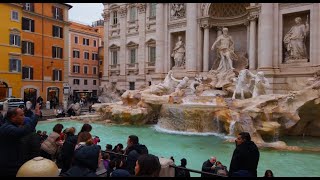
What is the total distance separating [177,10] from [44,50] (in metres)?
16.2

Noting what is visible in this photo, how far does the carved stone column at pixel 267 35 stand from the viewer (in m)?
20.9

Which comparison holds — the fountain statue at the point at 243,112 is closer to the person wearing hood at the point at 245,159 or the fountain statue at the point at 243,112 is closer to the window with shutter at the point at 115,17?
the person wearing hood at the point at 245,159

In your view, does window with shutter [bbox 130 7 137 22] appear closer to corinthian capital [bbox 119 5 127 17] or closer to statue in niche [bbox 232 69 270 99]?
corinthian capital [bbox 119 5 127 17]

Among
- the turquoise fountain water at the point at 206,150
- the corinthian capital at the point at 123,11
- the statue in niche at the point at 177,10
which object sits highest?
the corinthian capital at the point at 123,11

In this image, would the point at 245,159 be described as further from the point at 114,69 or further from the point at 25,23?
the point at 25,23

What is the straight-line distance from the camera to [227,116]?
1520cm

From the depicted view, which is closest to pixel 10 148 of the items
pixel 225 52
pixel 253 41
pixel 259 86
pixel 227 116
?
pixel 227 116

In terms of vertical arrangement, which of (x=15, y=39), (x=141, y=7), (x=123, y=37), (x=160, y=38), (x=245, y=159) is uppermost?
(x=141, y=7)

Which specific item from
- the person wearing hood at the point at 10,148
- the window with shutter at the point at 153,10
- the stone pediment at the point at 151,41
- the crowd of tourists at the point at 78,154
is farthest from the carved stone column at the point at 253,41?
the person wearing hood at the point at 10,148

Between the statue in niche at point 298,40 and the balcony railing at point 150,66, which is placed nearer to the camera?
the statue in niche at point 298,40

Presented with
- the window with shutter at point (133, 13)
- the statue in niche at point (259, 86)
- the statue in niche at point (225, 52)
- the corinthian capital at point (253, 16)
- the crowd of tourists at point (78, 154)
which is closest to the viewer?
the crowd of tourists at point (78, 154)

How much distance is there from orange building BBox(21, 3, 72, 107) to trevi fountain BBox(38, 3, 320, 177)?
13.8m

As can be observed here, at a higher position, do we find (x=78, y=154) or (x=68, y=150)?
(x=78, y=154)

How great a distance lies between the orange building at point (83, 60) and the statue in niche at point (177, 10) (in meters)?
24.7
